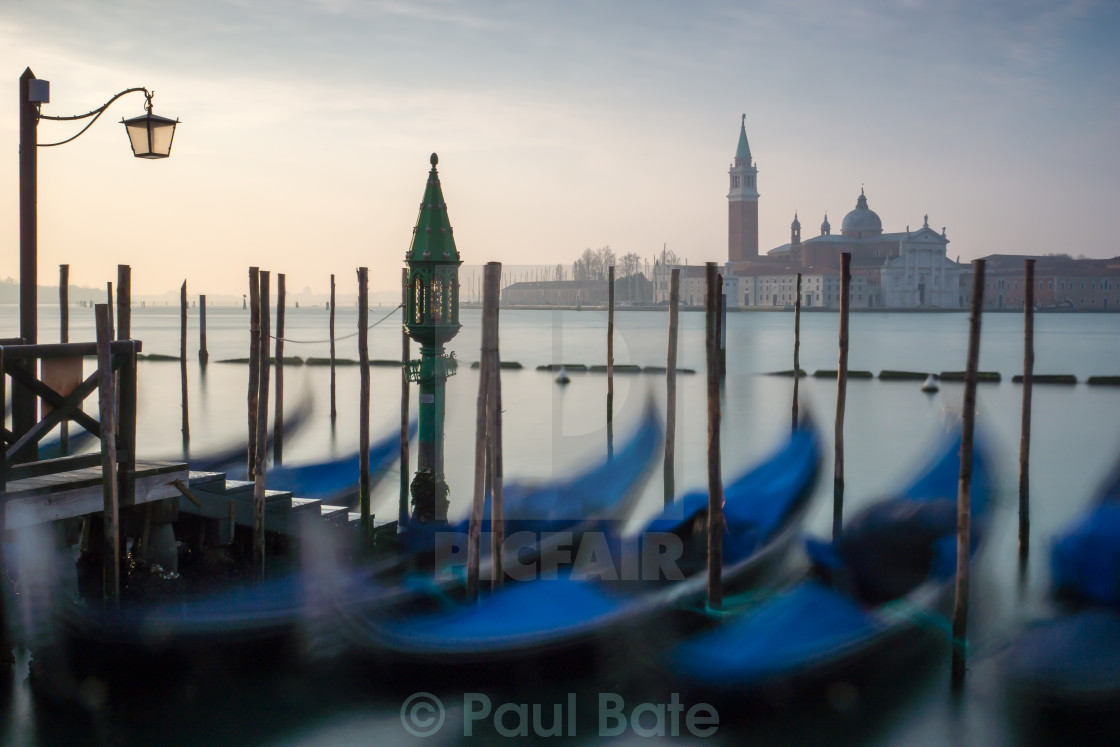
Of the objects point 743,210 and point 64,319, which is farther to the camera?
point 743,210

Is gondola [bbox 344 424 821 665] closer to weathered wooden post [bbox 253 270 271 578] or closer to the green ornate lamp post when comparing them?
weathered wooden post [bbox 253 270 271 578]

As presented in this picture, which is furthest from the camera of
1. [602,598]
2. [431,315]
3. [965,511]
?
[431,315]

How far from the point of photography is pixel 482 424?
5188 mm

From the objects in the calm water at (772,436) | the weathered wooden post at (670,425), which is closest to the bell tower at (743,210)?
the calm water at (772,436)

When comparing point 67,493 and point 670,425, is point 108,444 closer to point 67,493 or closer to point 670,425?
point 67,493

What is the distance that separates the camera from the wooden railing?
Result: 4273 millimetres

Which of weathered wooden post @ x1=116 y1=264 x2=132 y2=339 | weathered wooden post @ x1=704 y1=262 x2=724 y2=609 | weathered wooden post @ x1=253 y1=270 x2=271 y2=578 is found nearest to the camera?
weathered wooden post @ x1=704 y1=262 x2=724 y2=609

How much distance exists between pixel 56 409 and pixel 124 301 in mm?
1796

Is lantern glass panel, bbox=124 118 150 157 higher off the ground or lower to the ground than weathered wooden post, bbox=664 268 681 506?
higher

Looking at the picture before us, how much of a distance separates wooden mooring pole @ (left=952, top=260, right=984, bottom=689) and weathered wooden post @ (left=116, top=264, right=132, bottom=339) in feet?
15.6

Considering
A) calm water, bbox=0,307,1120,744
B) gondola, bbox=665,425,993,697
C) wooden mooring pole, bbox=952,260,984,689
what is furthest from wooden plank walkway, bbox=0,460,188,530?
wooden mooring pole, bbox=952,260,984,689

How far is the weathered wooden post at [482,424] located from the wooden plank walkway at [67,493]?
152 centimetres

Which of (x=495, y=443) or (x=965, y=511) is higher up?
(x=495, y=443)

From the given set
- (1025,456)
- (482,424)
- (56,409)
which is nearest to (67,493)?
(56,409)
